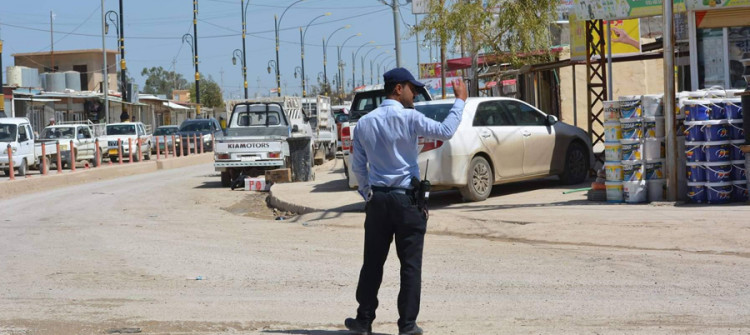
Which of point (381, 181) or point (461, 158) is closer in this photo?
point (381, 181)

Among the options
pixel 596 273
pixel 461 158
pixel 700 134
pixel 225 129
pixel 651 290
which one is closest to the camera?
pixel 651 290

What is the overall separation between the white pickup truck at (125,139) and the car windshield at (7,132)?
7757 millimetres

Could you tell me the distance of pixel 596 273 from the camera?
8.77 meters

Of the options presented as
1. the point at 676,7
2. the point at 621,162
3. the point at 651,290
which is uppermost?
the point at 676,7

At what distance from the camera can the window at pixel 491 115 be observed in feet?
48.8

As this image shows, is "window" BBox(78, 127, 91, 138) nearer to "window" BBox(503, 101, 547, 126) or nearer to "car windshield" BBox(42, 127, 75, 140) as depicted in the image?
"car windshield" BBox(42, 127, 75, 140)

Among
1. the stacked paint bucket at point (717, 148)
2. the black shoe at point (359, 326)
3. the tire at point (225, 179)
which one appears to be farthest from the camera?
the tire at point (225, 179)

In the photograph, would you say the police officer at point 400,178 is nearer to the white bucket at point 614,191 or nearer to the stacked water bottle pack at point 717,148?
the stacked water bottle pack at point 717,148

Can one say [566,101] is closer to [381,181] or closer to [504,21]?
[504,21]

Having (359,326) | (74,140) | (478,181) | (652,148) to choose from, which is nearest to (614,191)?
(652,148)

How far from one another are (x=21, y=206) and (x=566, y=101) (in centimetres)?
1735

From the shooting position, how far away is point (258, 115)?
2578 centimetres

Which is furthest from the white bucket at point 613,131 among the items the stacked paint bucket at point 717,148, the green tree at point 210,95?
the green tree at point 210,95

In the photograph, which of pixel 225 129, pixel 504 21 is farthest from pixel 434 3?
pixel 225 129
